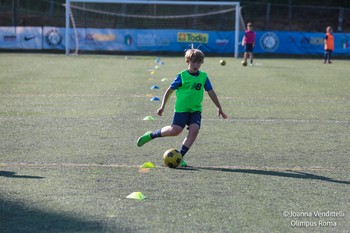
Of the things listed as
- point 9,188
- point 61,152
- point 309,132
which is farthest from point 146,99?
point 9,188

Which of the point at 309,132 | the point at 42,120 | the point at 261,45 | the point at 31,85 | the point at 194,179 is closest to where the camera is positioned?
the point at 194,179

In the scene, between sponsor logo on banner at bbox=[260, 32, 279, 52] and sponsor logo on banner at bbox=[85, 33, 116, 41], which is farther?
sponsor logo on banner at bbox=[260, 32, 279, 52]

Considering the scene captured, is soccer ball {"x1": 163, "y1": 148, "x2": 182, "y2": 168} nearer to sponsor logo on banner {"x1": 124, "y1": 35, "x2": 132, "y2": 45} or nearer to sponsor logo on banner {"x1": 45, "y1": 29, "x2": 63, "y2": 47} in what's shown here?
sponsor logo on banner {"x1": 124, "y1": 35, "x2": 132, "y2": 45}

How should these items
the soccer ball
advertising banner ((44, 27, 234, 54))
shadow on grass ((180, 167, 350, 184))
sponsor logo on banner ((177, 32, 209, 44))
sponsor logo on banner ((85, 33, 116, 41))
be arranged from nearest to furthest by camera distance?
1. shadow on grass ((180, 167, 350, 184))
2. the soccer ball
3. sponsor logo on banner ((85, 33, 116, 41))
4. advertising banner ((44, 27, 234, 54))
5. sponsor logo on banner ((177, 32, 209, 44))

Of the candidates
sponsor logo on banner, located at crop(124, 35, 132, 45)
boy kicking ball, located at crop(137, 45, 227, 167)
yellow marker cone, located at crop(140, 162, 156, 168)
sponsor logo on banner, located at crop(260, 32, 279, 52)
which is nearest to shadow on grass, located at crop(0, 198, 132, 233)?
yellow marker cone, located at crop(140, 162, 156, 168)

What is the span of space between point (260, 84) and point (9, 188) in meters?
13.9

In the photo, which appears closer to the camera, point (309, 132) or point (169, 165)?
point (169, 165)

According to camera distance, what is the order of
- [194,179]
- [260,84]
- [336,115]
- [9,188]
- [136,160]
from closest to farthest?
[9,188] → [194,179] → [136,160] → [336,115] → [260,84]

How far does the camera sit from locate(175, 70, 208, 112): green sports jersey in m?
8.05

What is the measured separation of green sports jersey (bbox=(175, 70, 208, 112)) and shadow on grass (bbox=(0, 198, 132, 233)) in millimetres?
2893

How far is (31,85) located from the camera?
1791 cm

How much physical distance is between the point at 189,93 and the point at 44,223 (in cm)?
326

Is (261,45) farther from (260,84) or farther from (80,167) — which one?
(80,167)

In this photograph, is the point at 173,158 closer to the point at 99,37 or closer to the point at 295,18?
the point at 99,37
